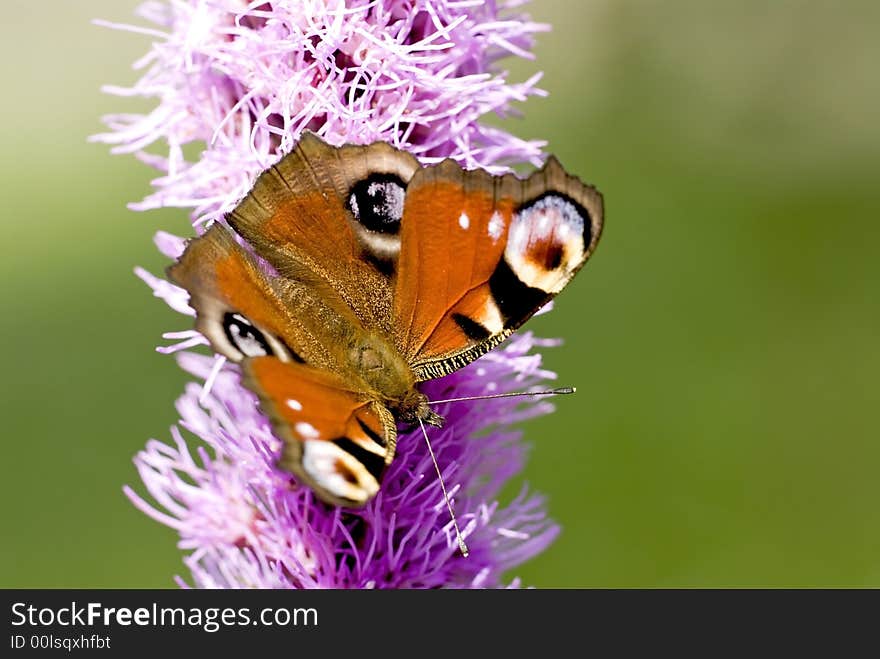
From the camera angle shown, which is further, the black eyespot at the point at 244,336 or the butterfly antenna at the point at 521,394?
the butterfly antenna at the point at 521,394

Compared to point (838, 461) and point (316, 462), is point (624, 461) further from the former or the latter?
point (316, 462)

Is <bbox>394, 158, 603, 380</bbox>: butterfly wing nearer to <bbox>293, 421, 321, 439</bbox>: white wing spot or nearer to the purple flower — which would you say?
the purple flower

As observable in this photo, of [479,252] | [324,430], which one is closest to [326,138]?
[479,252]

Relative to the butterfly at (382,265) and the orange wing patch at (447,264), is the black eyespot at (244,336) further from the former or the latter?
the orange wing patch at (447,264)

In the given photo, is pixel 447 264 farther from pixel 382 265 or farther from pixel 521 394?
pixel 521 394

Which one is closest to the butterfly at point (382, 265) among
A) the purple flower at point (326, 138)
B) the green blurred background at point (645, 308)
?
the purple flower at point (326, 138)
